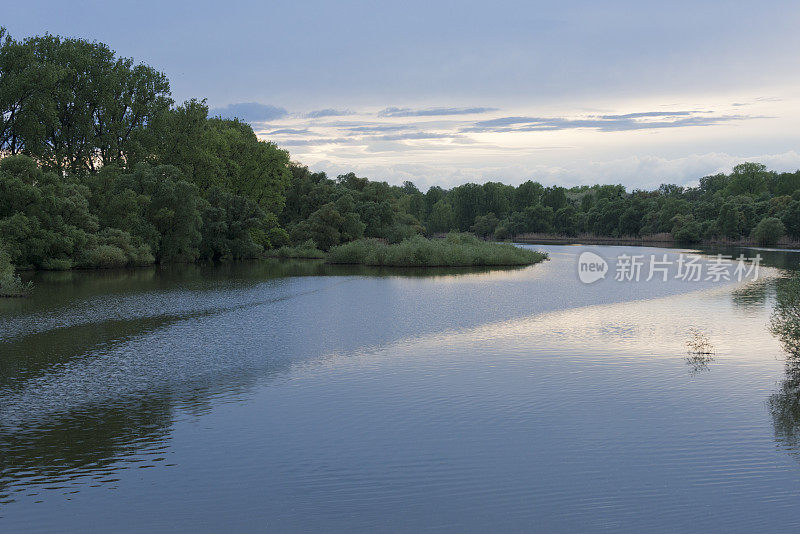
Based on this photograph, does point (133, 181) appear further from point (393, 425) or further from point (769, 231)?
point (769, 231)

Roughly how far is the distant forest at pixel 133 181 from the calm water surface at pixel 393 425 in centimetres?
2708

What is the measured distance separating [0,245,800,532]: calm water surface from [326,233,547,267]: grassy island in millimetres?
35911

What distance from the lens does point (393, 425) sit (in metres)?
13.1

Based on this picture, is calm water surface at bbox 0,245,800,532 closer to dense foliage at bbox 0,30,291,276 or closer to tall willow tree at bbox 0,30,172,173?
dense foliage at bbox 0,30,291,276

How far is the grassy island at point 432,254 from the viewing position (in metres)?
64.3

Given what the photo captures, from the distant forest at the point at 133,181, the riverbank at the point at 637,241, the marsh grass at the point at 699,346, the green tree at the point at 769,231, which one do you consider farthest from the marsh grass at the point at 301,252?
the green tree at the point at 769,231

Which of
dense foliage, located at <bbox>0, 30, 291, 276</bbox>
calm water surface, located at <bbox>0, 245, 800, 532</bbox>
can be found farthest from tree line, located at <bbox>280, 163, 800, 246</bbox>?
calm water surface, located at <bbox>0, 245, 800, 532</bbox>

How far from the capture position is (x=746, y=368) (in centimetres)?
1856

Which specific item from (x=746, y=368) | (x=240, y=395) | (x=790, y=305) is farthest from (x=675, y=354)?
(x=240, y=395)

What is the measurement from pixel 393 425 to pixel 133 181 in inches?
2211

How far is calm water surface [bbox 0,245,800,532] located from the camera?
364 inches

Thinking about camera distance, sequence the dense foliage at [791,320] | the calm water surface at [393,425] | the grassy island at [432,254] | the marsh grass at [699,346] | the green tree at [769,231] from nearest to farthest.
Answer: the calm water surface at [393,425] < the dense foliage at [791,320] < the marsh grass at [699,346] < the grassy island at [432,254] < the green tree at [769,231]

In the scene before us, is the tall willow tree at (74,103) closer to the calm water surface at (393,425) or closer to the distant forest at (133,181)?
the distant forest at (133,181)

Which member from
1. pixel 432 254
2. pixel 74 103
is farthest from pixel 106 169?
pixel 432 254
